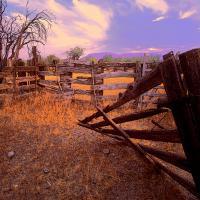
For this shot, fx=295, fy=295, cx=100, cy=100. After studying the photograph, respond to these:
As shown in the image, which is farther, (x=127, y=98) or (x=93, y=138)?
(x=93, y=138)

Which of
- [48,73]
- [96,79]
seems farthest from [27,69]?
[96,79]

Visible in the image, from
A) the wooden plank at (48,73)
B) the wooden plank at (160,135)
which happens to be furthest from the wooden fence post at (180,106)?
the wooden plank at (48,73)

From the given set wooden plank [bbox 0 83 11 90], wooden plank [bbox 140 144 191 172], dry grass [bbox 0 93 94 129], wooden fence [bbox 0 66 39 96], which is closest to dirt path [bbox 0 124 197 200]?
wooden plank [bbox 140 144 191 172]

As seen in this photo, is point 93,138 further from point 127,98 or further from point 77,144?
point 127,98

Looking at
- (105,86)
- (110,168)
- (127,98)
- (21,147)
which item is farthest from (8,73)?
(127,98)

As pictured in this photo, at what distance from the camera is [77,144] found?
24.0 ft

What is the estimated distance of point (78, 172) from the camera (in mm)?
6105

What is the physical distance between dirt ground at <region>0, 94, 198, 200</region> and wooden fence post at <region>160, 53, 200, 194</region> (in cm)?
230

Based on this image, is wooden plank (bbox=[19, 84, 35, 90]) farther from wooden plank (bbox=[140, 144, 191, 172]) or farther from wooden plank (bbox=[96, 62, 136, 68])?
wooden plank (bbox=[140, 144, 191, 172])

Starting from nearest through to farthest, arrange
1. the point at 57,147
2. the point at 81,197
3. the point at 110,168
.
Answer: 1. the point at 81,197
2. the point at 110,168
3. the point at 57,147

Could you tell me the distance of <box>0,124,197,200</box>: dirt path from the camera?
548 cm

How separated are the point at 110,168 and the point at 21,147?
2566mm

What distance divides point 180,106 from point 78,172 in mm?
3612

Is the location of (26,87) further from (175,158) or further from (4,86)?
(175,158)
